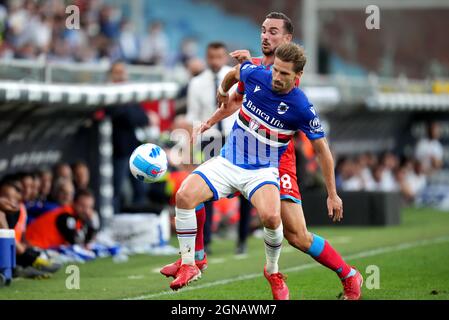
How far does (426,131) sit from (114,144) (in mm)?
14213

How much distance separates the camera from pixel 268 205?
8.52 meters

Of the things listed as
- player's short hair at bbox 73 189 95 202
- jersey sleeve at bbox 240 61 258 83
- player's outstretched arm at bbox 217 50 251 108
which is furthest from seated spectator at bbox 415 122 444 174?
jersey sleeve at bbox 240 61 258 83

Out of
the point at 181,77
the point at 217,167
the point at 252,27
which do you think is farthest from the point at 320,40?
the point at 217,167

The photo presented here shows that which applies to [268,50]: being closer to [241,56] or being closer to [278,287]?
[241,56]

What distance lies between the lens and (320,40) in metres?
28.8

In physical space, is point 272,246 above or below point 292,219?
below

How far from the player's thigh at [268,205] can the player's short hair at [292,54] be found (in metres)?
0.96

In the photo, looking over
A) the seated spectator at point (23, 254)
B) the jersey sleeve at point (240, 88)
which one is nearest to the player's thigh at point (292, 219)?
the jersey sleeve at point (240, 88)

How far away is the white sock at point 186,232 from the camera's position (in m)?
8.78

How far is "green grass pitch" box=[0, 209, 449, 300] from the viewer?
9547mm

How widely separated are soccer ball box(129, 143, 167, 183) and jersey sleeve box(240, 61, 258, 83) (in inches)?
41.2

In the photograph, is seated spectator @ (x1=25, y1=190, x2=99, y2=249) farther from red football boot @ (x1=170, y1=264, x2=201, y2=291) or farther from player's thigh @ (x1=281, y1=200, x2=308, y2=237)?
player's thigh @ (x1=281, y1=200, x2=308, y2=237)

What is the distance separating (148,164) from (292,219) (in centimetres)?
141

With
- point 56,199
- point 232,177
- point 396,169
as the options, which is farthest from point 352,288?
point 396,169
